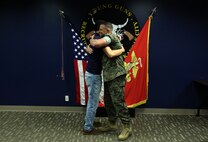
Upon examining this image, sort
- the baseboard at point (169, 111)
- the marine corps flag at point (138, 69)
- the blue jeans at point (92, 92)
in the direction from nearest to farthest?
the blue jeans at point (92, 92) → the marine corps flag at point (138, 69) → the baseboard at point (169, 111)

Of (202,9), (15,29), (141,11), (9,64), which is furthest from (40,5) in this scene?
(202,9)

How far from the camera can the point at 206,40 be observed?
3914 mm

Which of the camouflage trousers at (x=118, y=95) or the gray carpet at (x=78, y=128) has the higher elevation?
the camouflage trousers at (x=118, y=95)

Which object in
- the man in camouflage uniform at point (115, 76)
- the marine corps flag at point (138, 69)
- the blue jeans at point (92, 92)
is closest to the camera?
the man in camouflage uniform at point (115, 76)

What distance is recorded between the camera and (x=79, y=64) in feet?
12.7

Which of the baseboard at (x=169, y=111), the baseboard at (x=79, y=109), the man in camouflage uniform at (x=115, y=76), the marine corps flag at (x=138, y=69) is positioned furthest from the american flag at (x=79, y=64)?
the baseboard at (x=169, y=111)

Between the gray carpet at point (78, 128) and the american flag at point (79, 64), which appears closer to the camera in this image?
the gray carpet at point (78, 128)

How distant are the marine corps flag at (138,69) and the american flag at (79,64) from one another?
0.69 metres

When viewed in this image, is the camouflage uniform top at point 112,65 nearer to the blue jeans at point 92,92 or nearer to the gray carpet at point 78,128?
the blue jeans at point 92,92

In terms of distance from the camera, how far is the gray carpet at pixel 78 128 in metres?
3.05

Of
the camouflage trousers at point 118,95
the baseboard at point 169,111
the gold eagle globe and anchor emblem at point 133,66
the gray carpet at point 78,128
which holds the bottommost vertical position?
the gray carpet at point 78,128

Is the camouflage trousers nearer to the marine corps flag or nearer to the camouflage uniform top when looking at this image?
the camouflage uniform top

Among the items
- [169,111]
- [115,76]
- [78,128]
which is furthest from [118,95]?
[169,111]

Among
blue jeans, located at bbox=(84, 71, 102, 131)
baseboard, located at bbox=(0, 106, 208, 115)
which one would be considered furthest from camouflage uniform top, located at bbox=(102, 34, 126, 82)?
baseboard, located at bbox=(0, 106, 208, 115)
